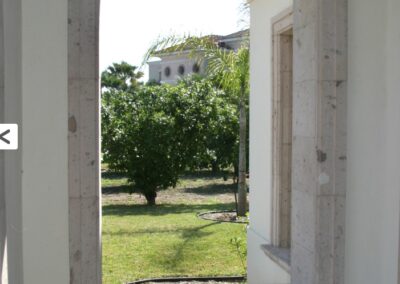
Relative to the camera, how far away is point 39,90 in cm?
364

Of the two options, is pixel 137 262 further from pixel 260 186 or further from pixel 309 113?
pixel 309 113

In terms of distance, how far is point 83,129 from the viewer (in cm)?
365

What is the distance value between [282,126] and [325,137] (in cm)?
216

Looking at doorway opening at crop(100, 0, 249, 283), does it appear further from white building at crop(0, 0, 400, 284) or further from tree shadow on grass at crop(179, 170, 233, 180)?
white building at crop(0, 0, 400, 284)

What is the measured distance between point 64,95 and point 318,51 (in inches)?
71.9

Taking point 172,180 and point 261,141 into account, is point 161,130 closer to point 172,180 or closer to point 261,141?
point 172,180

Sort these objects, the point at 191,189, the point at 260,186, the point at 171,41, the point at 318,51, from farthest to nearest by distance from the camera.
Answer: the point at 191,189 < the point at 171,41 < the point at 260,186 < the point at 318,51

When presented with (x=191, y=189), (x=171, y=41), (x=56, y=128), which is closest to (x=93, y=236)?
(x=56, y=128)

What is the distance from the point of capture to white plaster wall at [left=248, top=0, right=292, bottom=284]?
6.41 metres

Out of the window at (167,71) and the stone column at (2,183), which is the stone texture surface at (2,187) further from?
the window at (167,71)

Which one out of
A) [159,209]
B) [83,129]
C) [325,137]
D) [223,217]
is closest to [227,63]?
[223,217]

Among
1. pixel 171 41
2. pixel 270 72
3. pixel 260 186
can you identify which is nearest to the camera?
pixel 270 72

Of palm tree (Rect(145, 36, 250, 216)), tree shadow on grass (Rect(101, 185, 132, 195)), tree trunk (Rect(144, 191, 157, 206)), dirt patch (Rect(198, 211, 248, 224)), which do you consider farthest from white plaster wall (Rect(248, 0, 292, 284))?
tree shadow on grass (Rect(101, 185, 132, 195))

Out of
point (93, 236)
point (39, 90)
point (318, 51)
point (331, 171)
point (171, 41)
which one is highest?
point (171, 41)
